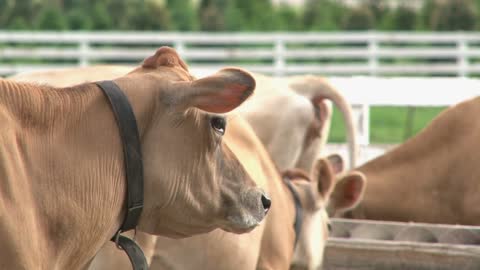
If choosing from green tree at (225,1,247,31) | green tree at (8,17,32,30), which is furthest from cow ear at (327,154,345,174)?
green tree at (225,1,247,31)

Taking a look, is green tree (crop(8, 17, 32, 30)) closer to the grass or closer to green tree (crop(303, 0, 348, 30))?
green tree (crop(303, 0, 348, 30))

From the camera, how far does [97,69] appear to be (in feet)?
21.9

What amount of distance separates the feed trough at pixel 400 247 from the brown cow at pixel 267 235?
0.81 feet

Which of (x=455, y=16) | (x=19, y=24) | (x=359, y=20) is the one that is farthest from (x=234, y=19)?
(x=19, y=24)

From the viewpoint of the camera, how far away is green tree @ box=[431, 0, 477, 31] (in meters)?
26.7

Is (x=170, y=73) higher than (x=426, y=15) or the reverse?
higher

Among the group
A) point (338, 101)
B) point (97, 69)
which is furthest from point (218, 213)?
point (338, 101)

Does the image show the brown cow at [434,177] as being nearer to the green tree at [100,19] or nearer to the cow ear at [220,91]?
the cow ear at [220,91]

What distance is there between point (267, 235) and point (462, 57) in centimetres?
1608

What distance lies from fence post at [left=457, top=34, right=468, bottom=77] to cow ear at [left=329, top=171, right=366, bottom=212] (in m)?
14.5

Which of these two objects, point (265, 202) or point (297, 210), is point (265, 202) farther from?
point (297, 210)

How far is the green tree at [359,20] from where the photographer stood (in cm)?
2693

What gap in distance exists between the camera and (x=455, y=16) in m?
26.9

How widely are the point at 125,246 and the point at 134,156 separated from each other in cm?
36
